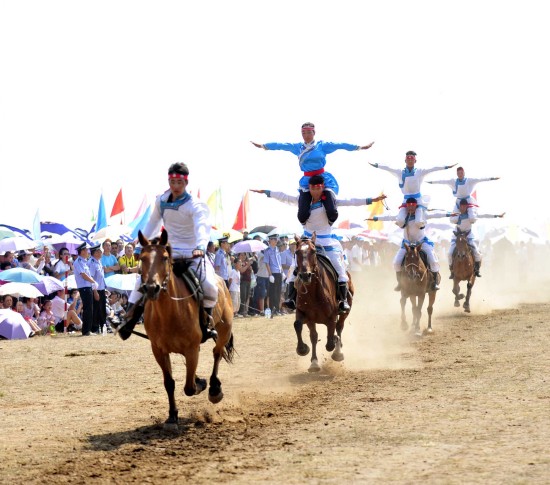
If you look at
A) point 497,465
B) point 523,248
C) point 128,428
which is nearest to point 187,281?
point 128,428

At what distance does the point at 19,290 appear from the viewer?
70.7 ft

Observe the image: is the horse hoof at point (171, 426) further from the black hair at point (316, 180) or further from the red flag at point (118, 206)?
the red flag at point (118, 206)

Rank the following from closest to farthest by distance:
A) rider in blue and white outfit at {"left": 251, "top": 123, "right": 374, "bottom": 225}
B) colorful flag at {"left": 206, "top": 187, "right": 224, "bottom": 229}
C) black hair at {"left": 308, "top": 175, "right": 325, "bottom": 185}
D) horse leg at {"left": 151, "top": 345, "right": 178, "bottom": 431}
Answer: horse leg at {"left": 151, "top": 345, "right": 178, "bottom": 431} < black hair at {"left": 308, "top": 175, "right": 325, "bottom": 185} < rider in blue and white outfit at {"left": 251, "top": 123, "right": 374, "bottom": 225} < colorful flag at {"left": 206, "top": 187, "right": 224, "bottom": 229}

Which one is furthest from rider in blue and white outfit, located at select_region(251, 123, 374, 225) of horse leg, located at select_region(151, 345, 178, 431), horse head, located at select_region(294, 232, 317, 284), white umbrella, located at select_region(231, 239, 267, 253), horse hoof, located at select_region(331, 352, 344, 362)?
white umbrella, located at select_region(231, 239, 267, 253)

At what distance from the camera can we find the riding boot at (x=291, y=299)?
51.2 ft

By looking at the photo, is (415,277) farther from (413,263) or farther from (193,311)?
(193,311)

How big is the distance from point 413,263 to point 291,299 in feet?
20.8

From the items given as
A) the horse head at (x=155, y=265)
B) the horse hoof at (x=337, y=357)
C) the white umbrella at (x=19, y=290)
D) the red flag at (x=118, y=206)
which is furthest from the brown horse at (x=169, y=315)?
the red flag at (x=118, y=206)

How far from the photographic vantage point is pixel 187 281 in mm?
10984

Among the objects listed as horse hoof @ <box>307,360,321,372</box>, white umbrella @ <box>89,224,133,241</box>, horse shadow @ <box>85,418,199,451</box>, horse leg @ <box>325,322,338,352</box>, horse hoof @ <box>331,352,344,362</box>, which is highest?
white umbrella @ <box>89,224,133,241</box>

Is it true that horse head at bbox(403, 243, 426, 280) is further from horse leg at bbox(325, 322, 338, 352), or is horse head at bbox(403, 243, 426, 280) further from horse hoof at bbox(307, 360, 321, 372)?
horse hoof at bbox(307, 360, 321, 372)

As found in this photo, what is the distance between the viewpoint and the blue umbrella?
72.8ft

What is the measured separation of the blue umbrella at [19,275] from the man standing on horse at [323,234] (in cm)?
835

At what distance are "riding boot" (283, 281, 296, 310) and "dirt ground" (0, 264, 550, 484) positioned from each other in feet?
3.76
